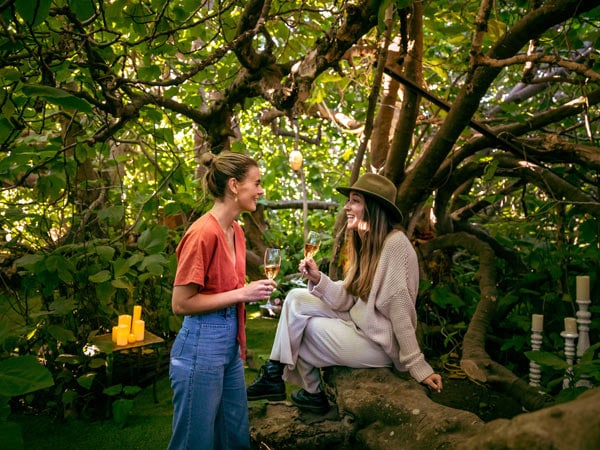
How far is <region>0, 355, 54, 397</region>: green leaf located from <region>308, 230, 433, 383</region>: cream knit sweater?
6.35ft

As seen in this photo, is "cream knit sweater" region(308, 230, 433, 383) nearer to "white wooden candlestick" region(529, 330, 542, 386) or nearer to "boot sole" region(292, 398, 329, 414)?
"boot sole" region(292, 398, 329, 414)

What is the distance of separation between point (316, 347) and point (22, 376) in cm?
197

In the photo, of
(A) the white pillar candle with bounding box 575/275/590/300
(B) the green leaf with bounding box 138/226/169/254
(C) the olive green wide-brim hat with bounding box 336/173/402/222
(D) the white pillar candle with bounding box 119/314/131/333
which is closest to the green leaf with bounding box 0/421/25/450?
(B) the green leaf with bounding box 138/226/169/254

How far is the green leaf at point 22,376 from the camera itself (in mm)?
1005

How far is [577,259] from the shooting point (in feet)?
14.1

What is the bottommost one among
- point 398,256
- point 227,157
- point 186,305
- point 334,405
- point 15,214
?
point 334,405

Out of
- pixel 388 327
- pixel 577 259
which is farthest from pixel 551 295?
pixel 388 327

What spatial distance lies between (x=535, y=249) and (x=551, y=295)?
0.52 m

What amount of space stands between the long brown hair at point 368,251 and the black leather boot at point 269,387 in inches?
25.3

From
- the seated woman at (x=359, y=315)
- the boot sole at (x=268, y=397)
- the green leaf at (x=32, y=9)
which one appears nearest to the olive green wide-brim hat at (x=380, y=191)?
the seated woman at (x=359, y=315)

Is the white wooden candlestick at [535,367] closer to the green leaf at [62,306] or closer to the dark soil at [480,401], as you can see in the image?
the dark soil at [480,401]

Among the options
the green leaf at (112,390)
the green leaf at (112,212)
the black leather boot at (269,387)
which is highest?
the green leaf at (112,212)

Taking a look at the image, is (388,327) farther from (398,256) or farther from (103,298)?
(103,298)

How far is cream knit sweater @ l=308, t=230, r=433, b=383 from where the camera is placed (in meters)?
2.63
